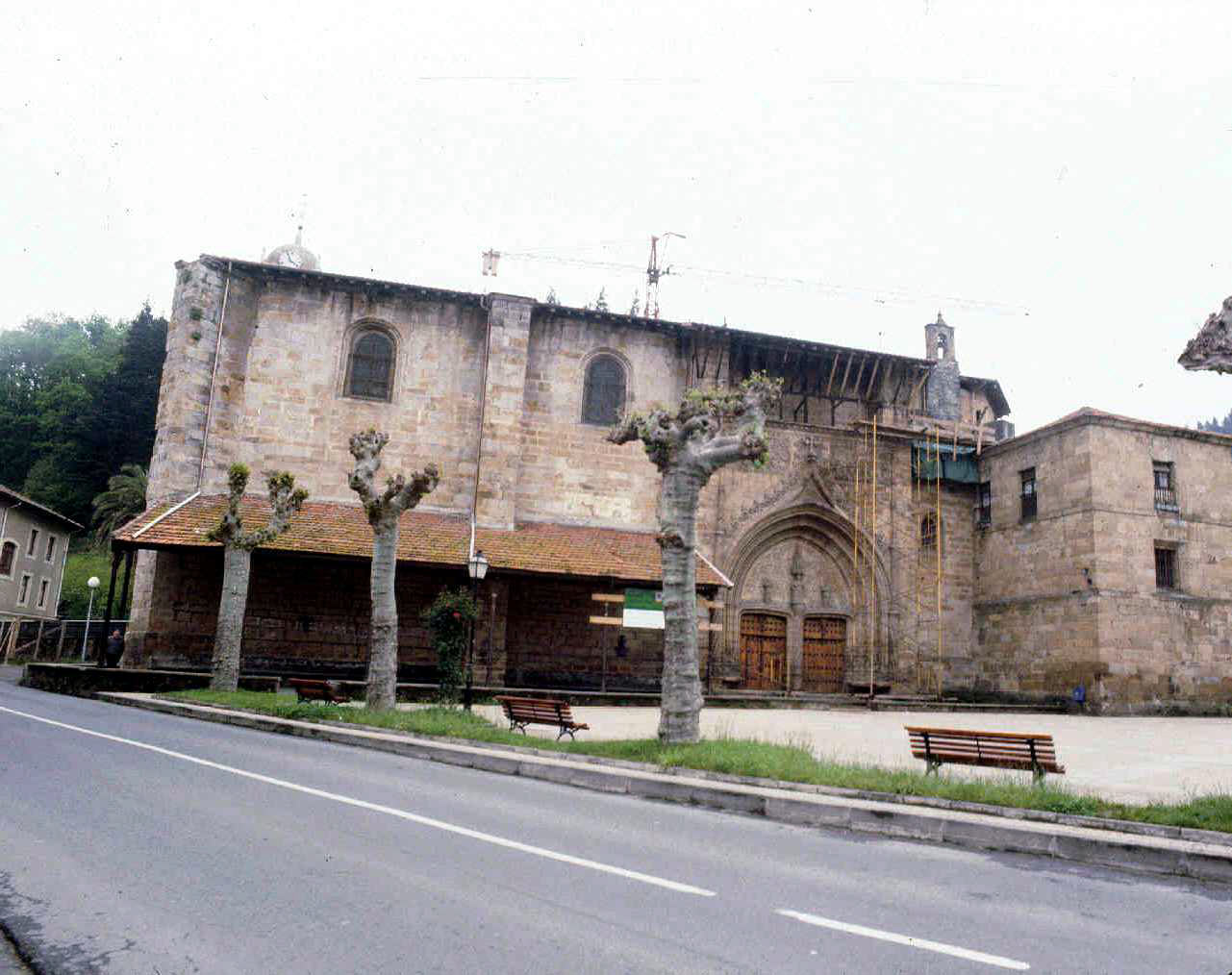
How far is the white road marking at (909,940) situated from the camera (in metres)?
4.02

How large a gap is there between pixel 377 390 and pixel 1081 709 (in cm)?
2032

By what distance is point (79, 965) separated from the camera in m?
3.65

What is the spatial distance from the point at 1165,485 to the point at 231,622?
23971 millimetres

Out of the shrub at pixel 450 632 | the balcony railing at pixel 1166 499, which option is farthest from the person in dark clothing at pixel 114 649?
the balcony railing at pixel 1166 499

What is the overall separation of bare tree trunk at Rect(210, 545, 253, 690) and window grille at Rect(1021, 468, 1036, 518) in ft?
68.8

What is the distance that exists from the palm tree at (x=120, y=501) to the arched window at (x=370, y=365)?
23.7m

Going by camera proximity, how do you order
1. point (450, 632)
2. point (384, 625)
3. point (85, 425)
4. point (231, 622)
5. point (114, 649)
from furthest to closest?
point (85, 425)
point (114, 649)
point (231, 622)
point (450, 632)
point (384, 625)

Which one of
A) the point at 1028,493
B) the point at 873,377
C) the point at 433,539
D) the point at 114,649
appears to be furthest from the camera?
the point at 873,377

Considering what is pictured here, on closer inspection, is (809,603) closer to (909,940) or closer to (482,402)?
(482,402)

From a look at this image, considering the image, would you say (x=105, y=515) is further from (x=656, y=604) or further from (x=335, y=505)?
(x=656, y=604)

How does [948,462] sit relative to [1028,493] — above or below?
above

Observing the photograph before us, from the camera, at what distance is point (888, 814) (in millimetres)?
7887

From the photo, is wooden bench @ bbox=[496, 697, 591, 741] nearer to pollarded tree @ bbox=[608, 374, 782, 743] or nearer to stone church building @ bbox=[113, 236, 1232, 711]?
pollarded tree @ bbox=[608, 374, 782, 743]

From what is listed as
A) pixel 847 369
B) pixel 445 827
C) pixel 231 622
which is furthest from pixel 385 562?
pixel 847 369
